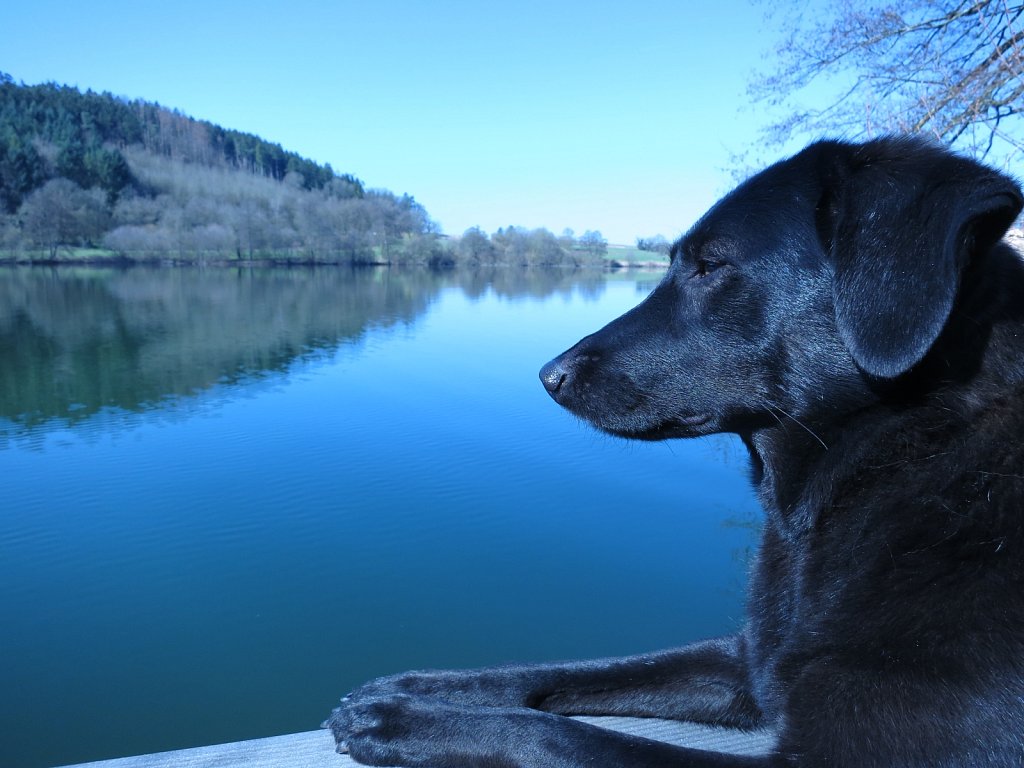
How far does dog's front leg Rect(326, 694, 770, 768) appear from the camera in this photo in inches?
64.3

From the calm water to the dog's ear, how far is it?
1106 millimetres

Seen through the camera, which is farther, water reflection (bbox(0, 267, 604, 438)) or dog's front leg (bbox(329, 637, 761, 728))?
water reflection (bbox(0, 267, 604, 438))

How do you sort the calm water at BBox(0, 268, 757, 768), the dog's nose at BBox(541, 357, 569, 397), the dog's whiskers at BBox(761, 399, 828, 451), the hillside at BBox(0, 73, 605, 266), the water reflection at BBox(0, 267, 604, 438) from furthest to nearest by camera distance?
the hillside at BBox(0, 73, 605, 266)
the water reflection at BBox(0, 267, 604, 438)
the calm water at BBox(0, 268, 757, 768)
the dog's nose at BBox(541, 357, 569, 397)
the dog's whiskers at BBox(761, 399, 828, 451)

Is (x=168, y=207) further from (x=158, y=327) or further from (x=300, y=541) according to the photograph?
(x=300, y=541)

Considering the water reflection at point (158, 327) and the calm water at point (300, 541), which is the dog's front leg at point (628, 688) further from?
the water reflection at point (158, 327)

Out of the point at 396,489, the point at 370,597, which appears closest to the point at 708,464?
the point at 396,489

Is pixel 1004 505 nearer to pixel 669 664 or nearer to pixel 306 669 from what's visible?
pixel 669 664

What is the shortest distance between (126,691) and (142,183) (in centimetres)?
9243

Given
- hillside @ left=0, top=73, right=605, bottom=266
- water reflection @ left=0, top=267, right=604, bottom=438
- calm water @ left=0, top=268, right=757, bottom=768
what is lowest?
calm water @ left=0, top=268, right=757, bottom=768

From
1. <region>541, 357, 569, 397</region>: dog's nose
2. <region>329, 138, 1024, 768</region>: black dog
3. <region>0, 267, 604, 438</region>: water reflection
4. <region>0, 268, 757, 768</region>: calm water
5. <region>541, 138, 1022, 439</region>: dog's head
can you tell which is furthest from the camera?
<region>0, 267, 604, 438</region>: water reflection

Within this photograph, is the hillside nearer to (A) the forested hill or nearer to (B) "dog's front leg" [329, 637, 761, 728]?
(A) the forested hill

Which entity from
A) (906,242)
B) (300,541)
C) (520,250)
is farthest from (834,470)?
(520,250)

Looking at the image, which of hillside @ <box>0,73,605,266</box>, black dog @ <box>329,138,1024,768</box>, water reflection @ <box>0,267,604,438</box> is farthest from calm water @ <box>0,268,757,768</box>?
hillside @ <box>0,73,605,266</box>

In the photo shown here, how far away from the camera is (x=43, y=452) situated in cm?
1194
